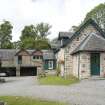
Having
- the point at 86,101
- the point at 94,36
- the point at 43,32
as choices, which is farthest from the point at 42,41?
Answer: the point at 86,101

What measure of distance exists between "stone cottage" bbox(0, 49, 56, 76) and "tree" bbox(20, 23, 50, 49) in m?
16.3

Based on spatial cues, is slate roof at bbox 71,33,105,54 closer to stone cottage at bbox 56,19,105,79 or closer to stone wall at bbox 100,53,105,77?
stone cottage at bbox 56,19,105,79

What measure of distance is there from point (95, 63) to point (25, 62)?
3172cm

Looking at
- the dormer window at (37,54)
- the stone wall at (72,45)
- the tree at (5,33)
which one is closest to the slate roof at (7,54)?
the dormer window at (37,54)

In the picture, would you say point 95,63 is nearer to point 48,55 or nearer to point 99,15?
point 48,55

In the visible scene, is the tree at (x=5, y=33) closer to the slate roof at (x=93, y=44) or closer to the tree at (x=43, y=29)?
the tree at (x=43, y=29)

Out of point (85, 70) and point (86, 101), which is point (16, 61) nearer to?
point (85, 70)

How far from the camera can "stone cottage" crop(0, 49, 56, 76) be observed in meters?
65.8

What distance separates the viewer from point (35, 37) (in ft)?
324

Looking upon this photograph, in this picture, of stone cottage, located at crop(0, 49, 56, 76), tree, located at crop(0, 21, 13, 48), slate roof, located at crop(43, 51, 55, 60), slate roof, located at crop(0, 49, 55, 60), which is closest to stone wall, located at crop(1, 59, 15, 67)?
stone cottage, located at crop(0, 49, 56, 76)

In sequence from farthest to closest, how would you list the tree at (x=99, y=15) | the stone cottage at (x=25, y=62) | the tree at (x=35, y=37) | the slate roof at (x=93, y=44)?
the tree at (x=35, y=37), the tree at (x=99, y=15), the stone cottage at (x=25, y=62), the slate roof at (x=93, y=44)

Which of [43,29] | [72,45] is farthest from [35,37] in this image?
[72,45]

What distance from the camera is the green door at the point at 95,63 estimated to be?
3612 cm

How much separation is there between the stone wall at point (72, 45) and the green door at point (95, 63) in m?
5.41
